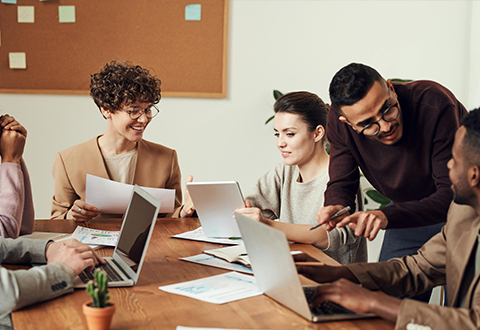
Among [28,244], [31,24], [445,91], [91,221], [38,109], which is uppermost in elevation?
[31,24]

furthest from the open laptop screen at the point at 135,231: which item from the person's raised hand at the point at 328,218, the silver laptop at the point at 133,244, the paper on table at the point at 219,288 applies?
the person's raised hand at the point at 328,218

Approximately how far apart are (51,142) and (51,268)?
2195 mm

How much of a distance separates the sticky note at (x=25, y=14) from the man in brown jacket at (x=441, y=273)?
2.56 meters

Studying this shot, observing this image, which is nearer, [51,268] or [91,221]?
[51,268]

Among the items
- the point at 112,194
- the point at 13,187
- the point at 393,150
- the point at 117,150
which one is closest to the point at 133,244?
the point at 13,187

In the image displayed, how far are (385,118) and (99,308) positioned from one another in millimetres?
1082

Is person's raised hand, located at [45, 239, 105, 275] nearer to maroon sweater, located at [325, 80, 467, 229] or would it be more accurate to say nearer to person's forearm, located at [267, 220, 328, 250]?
person's forearm, located at [267, 220, 328, 250]

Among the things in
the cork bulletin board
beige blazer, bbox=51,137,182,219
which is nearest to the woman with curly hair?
beige blazer, bbox=51,137,182,219

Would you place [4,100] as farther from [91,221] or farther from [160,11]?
[91,221]

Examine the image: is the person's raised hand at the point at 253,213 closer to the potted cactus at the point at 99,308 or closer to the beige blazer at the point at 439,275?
the beige blazer at the point at 439,275

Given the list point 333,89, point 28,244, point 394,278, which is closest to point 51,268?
point 28,244

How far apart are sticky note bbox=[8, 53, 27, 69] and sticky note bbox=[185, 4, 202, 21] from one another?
109cm

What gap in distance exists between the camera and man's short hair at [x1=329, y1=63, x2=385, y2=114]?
4.99 feet

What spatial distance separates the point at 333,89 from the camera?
1593 millimetres
